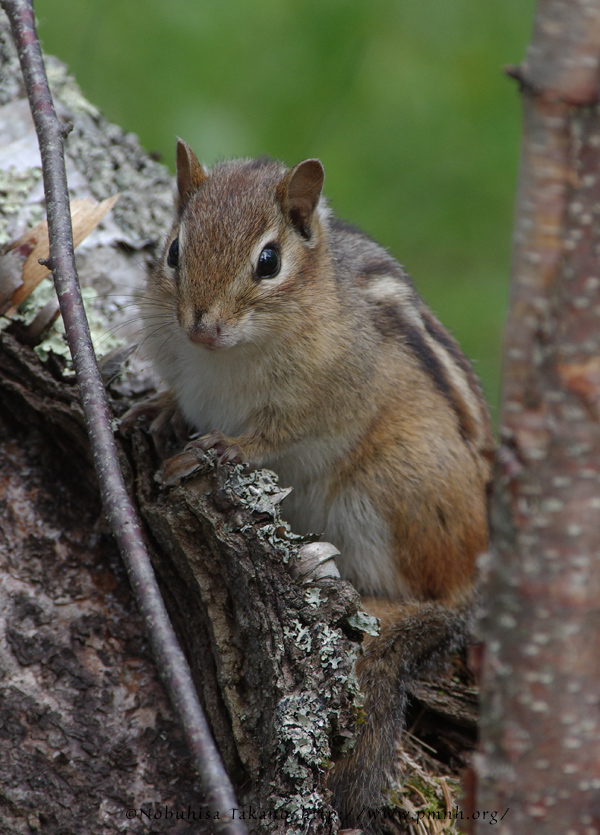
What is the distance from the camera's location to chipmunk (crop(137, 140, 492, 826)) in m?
2.79

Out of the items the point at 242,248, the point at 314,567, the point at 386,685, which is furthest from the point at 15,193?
the point at 386,685

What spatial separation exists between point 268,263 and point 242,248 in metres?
0.14

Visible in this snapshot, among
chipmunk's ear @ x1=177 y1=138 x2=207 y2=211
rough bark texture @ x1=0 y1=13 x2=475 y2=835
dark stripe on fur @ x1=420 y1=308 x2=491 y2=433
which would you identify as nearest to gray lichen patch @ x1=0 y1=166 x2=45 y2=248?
rough bark texture @ x1=0 y1=13 x2=475 y2=835

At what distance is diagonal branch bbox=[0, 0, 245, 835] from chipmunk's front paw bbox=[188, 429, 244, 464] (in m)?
0.71

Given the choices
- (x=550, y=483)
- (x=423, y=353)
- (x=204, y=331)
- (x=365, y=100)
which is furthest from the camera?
(x=365, y=100)

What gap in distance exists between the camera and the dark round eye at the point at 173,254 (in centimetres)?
284

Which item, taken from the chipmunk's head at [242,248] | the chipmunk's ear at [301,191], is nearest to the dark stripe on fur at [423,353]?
the chipmunk's head at [242,248]

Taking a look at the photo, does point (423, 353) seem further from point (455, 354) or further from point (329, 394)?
point (329, 394)

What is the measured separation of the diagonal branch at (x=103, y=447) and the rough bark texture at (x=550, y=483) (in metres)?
0.43

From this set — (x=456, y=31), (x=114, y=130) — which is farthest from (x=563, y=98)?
(x=456, y=31)

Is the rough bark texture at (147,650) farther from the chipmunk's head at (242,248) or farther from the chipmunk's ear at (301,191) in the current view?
the chipmunk's ear at (301,191)

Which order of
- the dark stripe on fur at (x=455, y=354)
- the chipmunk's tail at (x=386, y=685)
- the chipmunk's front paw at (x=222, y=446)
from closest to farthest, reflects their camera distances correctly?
1. the chipmunk's tail at (x=386, y=685)
2. the chipmunk's front paw at (x=222, y=446)
3. the dark stripe on fur at (x=455, y=354)

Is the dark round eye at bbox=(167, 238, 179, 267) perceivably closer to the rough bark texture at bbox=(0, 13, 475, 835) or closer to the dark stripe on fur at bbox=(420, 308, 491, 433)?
the rough bark texture at bbox=(0, 13, 475, 835)

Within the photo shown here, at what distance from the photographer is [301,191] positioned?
2.93m
